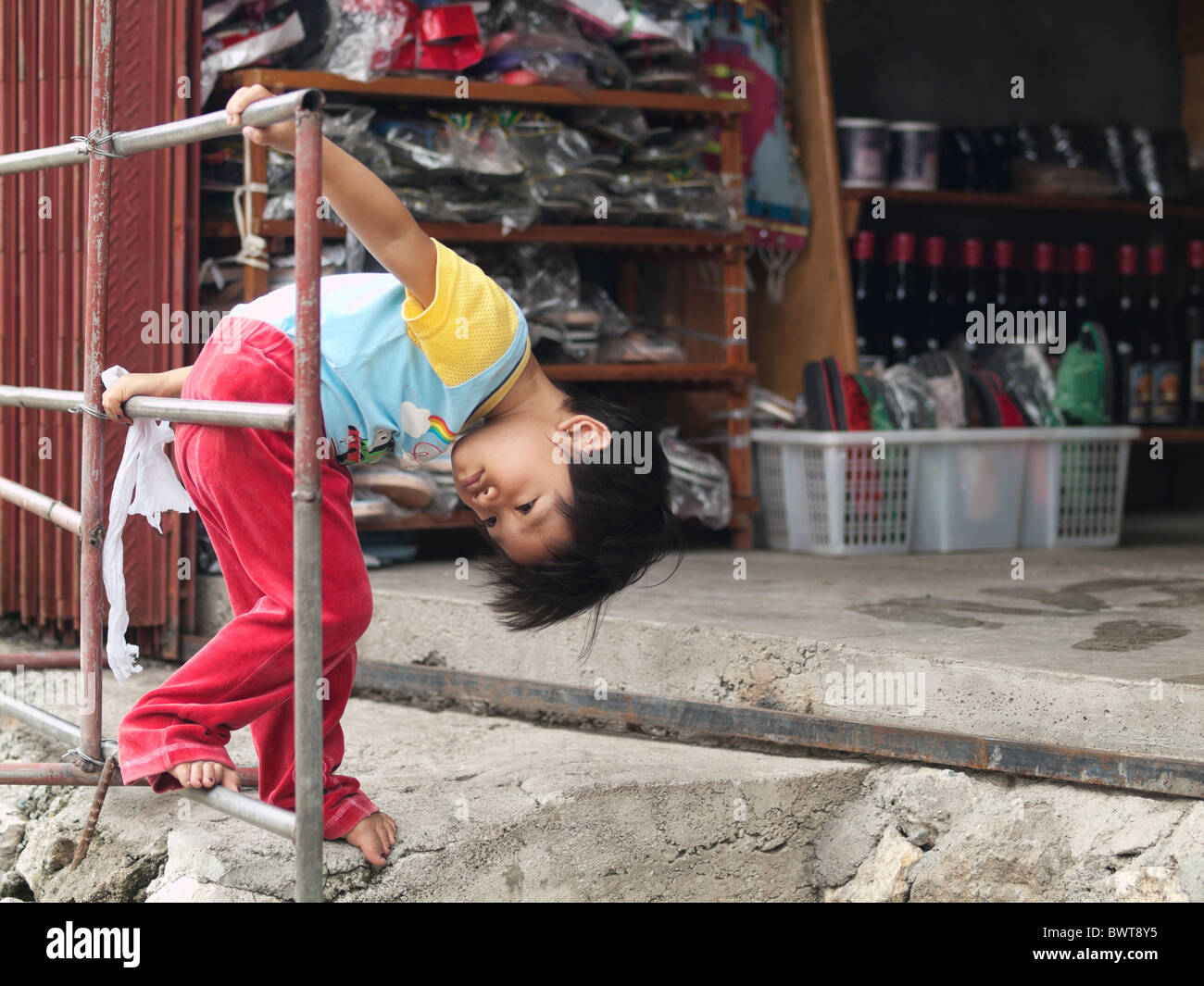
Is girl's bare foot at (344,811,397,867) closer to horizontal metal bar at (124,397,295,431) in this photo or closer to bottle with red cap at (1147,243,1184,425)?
horizontal metal bar at (124,397,295,431)

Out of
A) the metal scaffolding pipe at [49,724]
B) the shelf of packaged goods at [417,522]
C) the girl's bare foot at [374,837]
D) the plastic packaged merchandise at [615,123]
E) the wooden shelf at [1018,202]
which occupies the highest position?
the plastic packaged merchandise at [615,123]

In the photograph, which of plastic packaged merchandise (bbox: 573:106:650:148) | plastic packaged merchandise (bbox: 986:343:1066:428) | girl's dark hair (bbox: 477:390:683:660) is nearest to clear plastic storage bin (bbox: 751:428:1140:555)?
plastic packaged merchandise (bbox: 986:343:1066:428)

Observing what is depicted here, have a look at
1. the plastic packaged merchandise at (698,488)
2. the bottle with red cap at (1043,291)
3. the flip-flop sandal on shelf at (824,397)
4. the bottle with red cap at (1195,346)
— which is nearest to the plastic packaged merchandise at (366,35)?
the plastic packaged merchandise at (698,488)

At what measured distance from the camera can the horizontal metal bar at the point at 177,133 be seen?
4.47ft

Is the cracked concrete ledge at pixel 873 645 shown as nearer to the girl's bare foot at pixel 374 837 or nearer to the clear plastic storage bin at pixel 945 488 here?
the clear plastic storage bin at pixel 945 488

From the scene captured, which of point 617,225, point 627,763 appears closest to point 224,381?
point 627,763

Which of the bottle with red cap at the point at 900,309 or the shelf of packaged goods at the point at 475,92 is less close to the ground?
the shelf of packaged goods at the point at 475,92

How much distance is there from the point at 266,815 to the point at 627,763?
2.30ft

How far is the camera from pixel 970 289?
439cm

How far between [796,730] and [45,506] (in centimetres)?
116

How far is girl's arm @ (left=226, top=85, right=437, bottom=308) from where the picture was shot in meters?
1.43

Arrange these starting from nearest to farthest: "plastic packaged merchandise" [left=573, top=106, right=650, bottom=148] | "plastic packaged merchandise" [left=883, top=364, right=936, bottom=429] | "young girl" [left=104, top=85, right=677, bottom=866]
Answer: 1. "young girl" [left=104, top=85, right=677, bottom=866]
2. "plastic packaged merchandise" [left=573, top=106, right=650, bottom=148]
3. "plastic packaged merchandise" [left=883, top=364, right=936, bottom=429]

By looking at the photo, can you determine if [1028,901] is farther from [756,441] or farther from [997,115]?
[997,115]

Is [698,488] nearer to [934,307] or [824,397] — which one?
[824,397]
